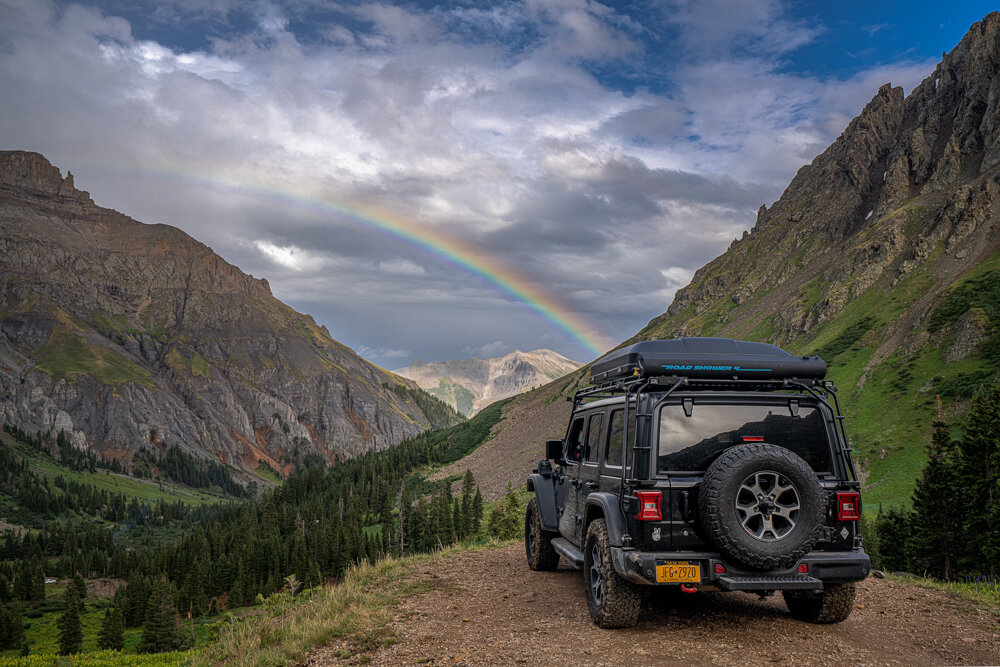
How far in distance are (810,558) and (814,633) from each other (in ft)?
4.08

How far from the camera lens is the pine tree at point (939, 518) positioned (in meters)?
32.6

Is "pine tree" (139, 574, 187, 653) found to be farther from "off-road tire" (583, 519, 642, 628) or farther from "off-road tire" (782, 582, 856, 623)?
"off-road tire" (782, 582, 856, 623)

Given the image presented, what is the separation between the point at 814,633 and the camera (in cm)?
808

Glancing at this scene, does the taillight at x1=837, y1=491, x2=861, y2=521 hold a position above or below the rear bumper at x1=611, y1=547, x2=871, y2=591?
above

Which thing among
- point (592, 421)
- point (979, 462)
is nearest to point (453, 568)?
point (592, 421)

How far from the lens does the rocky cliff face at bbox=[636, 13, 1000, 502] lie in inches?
2392

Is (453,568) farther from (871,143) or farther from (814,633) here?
(871,143)

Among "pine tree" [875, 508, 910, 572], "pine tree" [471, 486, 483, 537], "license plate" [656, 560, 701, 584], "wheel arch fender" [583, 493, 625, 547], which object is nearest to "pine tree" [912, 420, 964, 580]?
"pine tree" [875, 508, 910, 572]

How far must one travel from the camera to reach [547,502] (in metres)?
12.6

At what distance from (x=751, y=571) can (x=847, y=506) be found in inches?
66.7

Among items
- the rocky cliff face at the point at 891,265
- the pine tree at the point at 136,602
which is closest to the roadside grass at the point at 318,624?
the rocky cliff face at the point at 891,265

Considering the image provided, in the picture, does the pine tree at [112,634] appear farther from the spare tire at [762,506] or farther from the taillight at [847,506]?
the taillight at [847,506]

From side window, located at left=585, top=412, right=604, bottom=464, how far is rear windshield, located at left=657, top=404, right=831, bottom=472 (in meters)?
2.07

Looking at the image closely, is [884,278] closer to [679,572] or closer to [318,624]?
[679,572]
